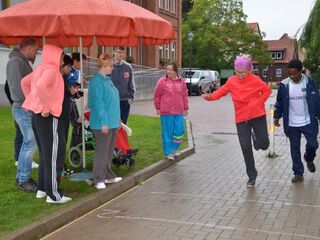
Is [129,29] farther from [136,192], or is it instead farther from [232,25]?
[232,25]

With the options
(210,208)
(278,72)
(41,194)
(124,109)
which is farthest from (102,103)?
(278,72)

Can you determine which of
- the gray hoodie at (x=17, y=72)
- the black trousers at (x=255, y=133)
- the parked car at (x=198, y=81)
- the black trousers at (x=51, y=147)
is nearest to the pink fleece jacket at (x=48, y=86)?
the black trousers at (x=51, y=147)

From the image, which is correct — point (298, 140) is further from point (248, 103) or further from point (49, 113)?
point (49, 113)

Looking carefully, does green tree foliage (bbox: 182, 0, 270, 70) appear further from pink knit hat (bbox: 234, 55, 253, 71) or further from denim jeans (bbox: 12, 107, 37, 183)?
denim jeans (bbox: 12, 107, 37, 183)

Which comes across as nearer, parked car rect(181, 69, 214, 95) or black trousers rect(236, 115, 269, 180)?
black trousers rect(236, 115, 269, 180)

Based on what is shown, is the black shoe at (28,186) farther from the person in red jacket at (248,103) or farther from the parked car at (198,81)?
the parked car at (198,81)

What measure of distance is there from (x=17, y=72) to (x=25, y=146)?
98 cm

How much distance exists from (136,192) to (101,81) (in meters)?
1.67

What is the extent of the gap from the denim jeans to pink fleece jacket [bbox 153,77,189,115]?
302 centimetres

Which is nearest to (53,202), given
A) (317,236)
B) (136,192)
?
(136,192)

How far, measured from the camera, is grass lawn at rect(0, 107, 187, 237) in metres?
5.82

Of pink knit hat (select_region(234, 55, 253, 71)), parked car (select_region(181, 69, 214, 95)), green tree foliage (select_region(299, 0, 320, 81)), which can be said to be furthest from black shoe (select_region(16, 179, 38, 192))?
parked car (select_region(181, 69, 214, 95))

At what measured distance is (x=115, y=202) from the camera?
705cm

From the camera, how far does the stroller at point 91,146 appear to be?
26.5ft
